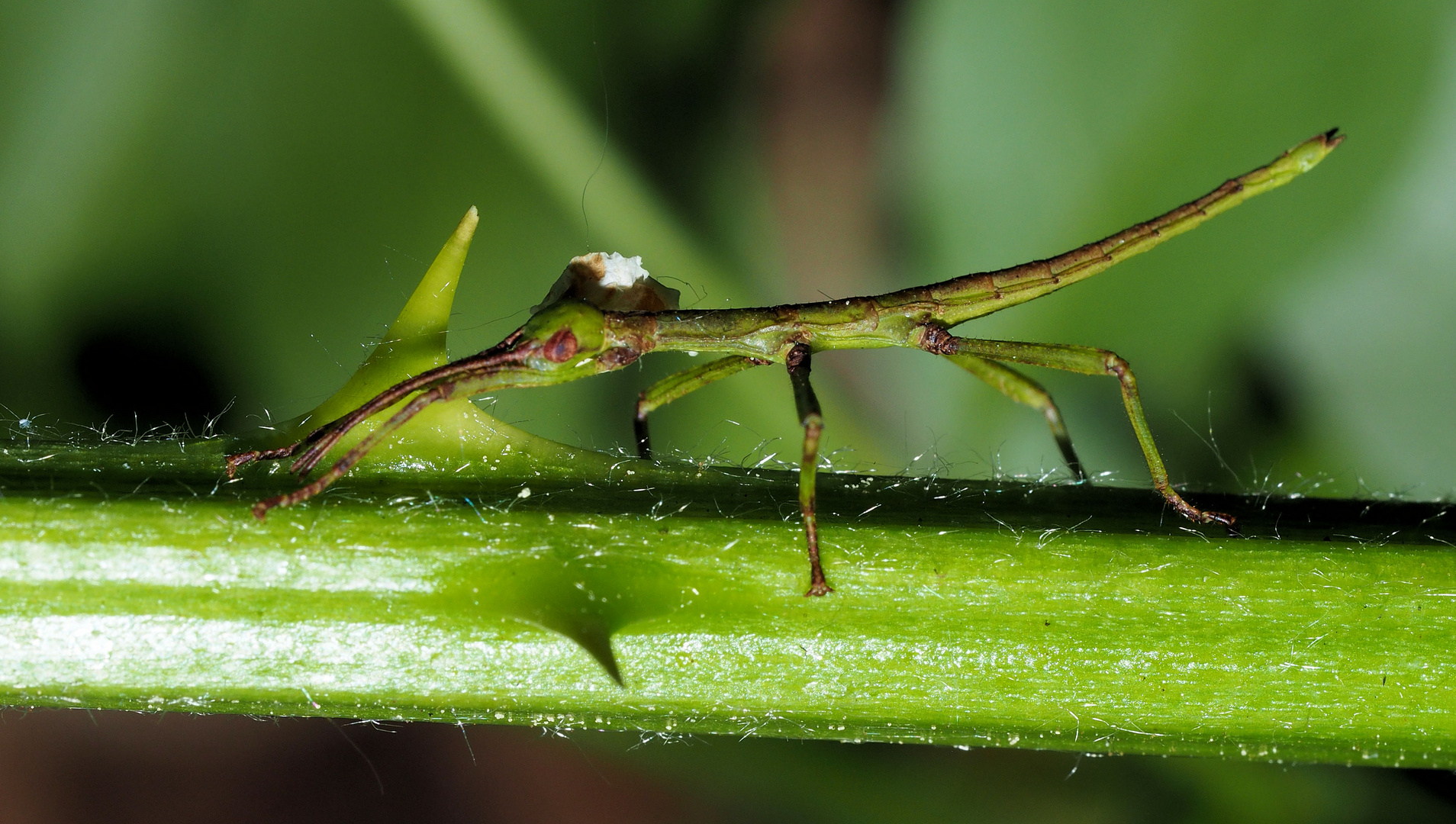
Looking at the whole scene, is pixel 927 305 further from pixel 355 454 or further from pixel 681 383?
pixel 355 454

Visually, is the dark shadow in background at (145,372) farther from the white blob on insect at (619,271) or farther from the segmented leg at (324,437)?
the segmented leg at (324,437)

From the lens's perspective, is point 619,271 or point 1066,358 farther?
point 1066,358

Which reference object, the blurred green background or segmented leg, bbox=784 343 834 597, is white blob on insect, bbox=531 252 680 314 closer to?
segmented leg, bbox=784 343 834 597

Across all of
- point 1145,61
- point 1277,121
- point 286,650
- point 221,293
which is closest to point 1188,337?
point 1277,121

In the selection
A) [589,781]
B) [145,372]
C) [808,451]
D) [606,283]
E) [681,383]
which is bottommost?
[589,781]

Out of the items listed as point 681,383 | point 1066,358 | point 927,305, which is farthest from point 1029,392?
point 681,383
